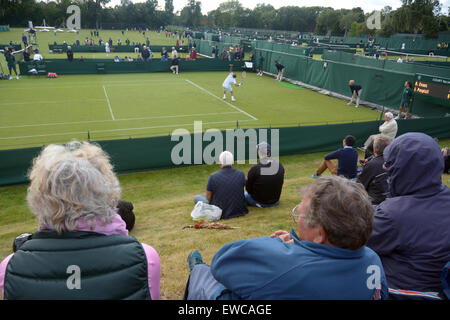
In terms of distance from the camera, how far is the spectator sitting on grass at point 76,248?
174 cm

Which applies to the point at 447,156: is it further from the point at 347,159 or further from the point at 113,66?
the point at 113,66

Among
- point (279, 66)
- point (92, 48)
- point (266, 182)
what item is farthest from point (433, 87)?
point (92, 48)

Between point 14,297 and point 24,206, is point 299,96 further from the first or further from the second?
point 14,297

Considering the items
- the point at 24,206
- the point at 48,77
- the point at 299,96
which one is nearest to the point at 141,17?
the point at 48,77

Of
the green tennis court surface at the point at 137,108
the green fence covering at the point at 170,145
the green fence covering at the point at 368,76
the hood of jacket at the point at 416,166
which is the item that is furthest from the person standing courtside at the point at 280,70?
the hood of jacket at the point at 416,166

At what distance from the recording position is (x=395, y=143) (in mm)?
2961

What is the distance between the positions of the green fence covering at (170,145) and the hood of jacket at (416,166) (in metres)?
8.16

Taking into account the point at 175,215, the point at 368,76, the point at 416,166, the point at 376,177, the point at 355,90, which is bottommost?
the point at 175,215

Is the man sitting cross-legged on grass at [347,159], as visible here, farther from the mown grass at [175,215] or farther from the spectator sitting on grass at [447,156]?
the spectator sitting on grass at [447,156]

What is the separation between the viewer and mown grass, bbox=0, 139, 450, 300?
4.93 m

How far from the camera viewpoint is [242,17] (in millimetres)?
147125

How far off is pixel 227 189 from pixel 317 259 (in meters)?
4.49

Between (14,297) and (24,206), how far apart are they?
8.11 metres
